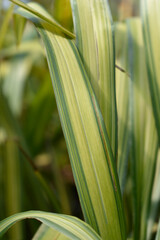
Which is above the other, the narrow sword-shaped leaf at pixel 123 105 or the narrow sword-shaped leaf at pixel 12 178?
the narrow sword-shaped leaf at pixel 123 105

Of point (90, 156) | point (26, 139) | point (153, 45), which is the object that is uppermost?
point (153, 45)

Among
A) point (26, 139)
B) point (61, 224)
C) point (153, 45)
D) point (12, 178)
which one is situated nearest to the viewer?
point (61, 224)

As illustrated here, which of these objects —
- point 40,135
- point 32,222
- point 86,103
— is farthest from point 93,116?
point 40,135

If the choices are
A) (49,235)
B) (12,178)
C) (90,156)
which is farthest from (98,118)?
(12,178)

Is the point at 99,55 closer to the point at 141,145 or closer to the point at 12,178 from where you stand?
the point at 141,145

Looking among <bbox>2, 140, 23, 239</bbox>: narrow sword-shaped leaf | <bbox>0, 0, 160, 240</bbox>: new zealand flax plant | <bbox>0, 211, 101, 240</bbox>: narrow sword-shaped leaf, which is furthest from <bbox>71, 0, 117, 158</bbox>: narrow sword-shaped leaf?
<bbox>2, 140, 23, 239</bbox>: narrow sword-shaped leaf

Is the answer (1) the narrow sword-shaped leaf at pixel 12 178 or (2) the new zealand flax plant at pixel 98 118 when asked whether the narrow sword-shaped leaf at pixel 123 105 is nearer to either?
(2) the new zealand flax plant at pixel 98 118

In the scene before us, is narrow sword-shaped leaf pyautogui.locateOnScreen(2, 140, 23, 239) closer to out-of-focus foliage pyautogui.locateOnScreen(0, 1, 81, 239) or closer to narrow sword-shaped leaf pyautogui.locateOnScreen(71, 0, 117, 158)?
out-of-focus foliage pyautogui.locateOnScreen(0, 1, 81, 239)

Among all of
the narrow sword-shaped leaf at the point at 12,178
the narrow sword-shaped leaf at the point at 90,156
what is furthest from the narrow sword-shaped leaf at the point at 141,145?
the narrow sword-shaped leaf at the point at 12,178
